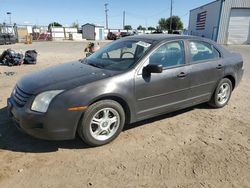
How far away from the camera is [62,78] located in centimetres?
Result: 340

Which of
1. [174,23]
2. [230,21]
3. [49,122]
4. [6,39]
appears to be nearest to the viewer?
[49,122]

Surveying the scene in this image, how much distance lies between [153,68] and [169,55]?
661 millimetres

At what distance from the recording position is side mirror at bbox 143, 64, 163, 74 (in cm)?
348

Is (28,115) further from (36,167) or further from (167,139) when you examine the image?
(167,139)

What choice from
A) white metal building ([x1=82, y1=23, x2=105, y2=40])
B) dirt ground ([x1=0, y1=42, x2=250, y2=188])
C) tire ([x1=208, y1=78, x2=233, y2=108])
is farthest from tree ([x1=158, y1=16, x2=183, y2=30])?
dirt ground ([x1=0, y1=42, x2=250, y2=188])

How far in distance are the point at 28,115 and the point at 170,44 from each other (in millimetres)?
2551

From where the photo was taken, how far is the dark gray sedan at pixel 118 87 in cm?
305

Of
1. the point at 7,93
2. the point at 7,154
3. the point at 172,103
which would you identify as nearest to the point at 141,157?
the point at 172,103

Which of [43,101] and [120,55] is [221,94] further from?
[43,101]

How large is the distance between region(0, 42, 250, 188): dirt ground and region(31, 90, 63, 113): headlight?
663 millimetres

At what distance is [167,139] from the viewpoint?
12.1 feet

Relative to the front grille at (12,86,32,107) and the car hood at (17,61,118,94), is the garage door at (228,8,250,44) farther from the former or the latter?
the front grille at (12,86,32,107)

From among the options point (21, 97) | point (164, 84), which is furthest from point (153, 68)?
point (21, 97)

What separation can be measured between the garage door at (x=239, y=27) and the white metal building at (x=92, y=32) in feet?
94.7
